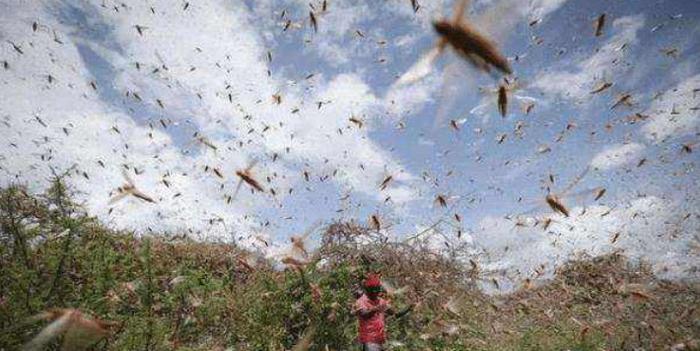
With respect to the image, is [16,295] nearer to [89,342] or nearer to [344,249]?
[89,342]

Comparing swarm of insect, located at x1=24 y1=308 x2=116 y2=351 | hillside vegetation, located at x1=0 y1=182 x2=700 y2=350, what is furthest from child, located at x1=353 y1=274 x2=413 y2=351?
swarm of insect, located at x1=24 y1=308 x2=116 y2=351

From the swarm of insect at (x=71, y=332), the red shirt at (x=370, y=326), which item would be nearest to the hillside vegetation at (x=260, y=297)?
the red shirt at (x=370, y=326)

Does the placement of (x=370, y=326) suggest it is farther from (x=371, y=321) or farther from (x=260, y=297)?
(x=260, y=297)

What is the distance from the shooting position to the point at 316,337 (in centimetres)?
792

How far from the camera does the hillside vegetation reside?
3.93 meters

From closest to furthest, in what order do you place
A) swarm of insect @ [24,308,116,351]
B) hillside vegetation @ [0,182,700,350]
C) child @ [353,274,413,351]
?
swarm of insect @ [24,308,116,351]
hillside vegetation @ [0,182,700,350]
child @ [353,274,413,351]

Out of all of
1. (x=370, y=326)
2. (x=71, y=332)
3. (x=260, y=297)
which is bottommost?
(x=71, y=332)

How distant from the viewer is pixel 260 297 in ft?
28.6

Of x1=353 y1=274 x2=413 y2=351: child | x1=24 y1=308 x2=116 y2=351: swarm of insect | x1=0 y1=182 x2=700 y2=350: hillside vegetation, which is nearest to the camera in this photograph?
x1=24 y1=308 x2=116 y2=351: swarm of insect

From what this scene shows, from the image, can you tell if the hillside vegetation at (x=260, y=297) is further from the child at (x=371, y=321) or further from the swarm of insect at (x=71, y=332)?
the swarm of insect at (x=71, y=332)

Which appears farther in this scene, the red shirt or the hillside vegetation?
the red shirt

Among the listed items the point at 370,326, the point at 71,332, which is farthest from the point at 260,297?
the point at 71,332

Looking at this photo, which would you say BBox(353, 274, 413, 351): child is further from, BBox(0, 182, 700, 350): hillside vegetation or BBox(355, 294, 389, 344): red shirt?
BBox(0, 182, 700, 350): hillside vegetation

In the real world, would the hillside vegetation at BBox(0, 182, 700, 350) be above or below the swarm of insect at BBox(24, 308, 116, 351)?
above
